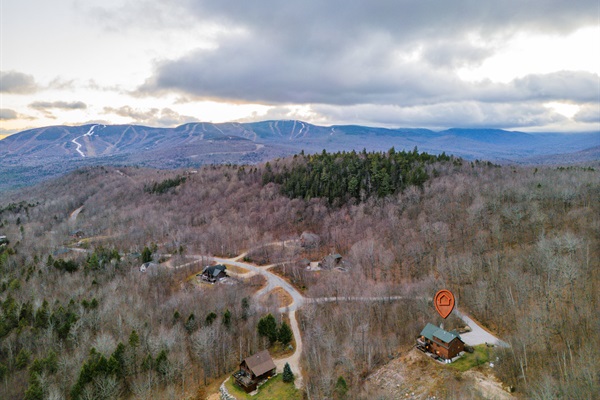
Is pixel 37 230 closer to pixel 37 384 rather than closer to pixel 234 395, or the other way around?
pixel 37 384

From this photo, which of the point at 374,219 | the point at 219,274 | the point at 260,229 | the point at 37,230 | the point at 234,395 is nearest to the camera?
the point at 234,395

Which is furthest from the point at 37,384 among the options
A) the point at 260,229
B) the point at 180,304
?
the point at 260,229

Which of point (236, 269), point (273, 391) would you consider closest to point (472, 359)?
point (273, 391)

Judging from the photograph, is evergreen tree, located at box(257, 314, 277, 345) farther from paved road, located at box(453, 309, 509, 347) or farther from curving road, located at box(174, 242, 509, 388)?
paved road, located at box(453, 309, 509, 347)

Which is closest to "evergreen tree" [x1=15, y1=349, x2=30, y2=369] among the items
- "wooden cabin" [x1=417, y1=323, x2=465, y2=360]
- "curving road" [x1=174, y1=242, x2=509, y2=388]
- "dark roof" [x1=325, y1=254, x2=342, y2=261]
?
"curving road" [x1=174, y1=242, x2=509, y2=388]

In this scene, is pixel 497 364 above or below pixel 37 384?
above

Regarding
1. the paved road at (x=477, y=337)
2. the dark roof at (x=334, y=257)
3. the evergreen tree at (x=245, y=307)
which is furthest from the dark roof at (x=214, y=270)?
the paved road at (x=477, y=337)

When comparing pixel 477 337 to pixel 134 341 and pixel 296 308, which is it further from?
pixel 134 341

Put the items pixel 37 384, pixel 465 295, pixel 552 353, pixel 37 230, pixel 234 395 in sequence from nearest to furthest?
pixel 552 353, pixel 37 384, pixel 234 395, pixel 465 295, pixel 37 230
